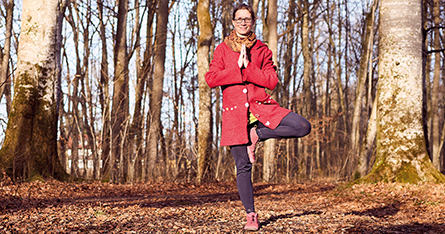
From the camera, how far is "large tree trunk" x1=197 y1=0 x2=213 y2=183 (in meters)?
10.9

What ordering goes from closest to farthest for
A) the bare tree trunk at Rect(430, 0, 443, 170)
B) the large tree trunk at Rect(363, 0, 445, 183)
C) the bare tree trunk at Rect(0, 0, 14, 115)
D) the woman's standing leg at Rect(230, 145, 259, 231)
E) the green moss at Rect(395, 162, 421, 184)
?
the woman's standing leg at Rect(230, 145, 259, 231) < the green moss at Rect(395, 162, 421, 184) < the large tree trunk at Rect(363, 0, 445, 183) < the bare tree trunk at Rect(0, 0, 14, 115) < the bare tree trunk at Rect(430, 0, 443, 170)

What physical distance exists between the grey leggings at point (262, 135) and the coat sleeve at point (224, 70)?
513 millimetres

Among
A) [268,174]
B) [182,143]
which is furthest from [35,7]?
[268,174]

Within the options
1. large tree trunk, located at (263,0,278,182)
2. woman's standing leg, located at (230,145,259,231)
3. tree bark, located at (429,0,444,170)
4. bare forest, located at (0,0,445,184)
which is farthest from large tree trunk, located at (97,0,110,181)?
tree bark, located at (429,0,444,170)

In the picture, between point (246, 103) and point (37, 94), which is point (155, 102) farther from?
point (246, 103)

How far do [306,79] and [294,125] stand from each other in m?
16.6

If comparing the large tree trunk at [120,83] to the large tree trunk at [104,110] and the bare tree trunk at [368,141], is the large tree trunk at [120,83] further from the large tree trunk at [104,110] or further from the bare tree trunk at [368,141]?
the bare tree trunk at [368,141]

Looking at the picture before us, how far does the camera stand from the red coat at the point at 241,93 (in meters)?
3.55

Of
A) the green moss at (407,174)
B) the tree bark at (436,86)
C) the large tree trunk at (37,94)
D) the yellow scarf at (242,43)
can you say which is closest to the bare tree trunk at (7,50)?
the large tree trunk at (37,94)

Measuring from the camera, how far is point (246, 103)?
11.7 ft

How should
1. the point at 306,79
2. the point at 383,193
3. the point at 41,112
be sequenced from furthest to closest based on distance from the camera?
1. the point at 306,79
2. the point at 41,112
3. the point at 383,193

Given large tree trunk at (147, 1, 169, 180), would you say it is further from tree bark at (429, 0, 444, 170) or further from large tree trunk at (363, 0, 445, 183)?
tree bark at (429, 0, 444, 170)

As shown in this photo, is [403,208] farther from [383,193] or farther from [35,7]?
[35,7]

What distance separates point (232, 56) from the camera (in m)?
3.64
